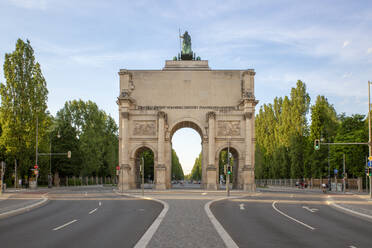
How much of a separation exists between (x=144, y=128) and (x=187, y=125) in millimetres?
7138

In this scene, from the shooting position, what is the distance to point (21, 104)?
64062mm

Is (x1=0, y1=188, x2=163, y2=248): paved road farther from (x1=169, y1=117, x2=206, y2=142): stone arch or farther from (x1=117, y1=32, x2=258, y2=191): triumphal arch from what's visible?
(x1=169, y1=117, x2=206, y2=142): stone arch

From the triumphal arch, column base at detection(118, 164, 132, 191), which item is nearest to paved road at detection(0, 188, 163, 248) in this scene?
the triumphal arch

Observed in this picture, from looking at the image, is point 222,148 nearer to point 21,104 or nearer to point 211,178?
point 211,178

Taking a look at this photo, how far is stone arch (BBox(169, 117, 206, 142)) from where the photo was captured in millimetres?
63344

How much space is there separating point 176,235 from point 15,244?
484 centimetres

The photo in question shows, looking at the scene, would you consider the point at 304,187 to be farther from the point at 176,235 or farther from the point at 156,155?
the point at 176,235

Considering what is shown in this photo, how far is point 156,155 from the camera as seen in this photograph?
6231 centimetres

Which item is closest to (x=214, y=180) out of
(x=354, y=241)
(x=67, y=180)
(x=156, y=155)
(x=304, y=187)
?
(x=156, y=155)

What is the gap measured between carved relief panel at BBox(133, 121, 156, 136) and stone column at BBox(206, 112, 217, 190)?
26.6ft

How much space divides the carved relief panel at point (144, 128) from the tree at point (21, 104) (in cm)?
1539

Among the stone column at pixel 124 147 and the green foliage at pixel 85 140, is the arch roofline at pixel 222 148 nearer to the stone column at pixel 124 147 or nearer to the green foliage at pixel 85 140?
the stone column at pixel 124 147

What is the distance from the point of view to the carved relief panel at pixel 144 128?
63125mm

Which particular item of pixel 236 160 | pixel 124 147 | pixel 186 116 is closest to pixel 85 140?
pixel 124 147
